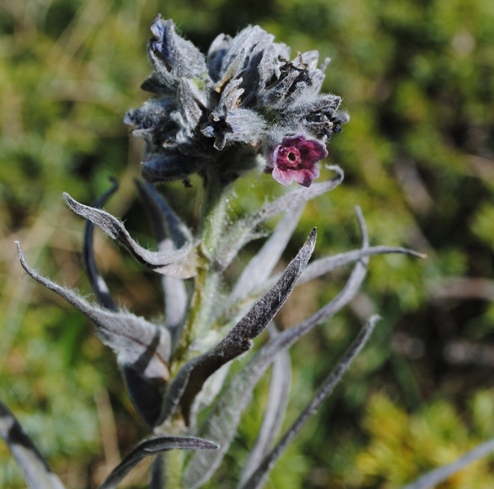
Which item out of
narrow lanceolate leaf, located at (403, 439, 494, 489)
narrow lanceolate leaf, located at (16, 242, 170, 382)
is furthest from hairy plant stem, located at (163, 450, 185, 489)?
narrow lanceolate leaf, located at (403, 439, 494, 489)

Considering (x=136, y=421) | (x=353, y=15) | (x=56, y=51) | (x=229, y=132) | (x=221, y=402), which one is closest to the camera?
(x=229, y=132)

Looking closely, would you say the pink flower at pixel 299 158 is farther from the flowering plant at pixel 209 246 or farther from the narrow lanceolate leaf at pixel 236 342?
the narrow lanceolate leaf at pixel 236 342

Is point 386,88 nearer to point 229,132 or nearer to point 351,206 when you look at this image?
point 351,206

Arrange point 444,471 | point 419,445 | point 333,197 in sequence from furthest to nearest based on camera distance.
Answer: point 333,197 < point 419,445 < point 444,471

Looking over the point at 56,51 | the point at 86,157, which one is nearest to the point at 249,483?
the point at 86,157

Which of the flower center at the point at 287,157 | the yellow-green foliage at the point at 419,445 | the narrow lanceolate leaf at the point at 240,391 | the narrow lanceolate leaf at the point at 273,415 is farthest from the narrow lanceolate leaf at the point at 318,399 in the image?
the yellow-green foliage at the point at 419,445

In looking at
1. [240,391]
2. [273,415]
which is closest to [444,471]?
[273,415]

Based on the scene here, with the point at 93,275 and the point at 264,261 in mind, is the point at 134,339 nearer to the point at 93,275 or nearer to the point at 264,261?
the point at 93,275
